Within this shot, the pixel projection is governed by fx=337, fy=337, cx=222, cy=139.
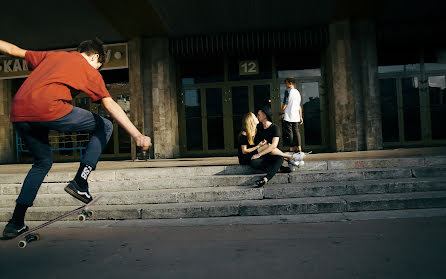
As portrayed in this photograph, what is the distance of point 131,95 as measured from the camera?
11.0 metres

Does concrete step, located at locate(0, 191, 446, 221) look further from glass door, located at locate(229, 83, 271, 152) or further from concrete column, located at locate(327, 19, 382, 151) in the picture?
glass door, located at locate(229, 83, 271, 152)

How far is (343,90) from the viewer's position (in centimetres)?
1035

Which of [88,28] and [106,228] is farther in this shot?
[88,28]

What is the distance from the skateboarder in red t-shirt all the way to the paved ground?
55 cm

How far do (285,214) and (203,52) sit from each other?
309 inches

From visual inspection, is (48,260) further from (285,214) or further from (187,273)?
(285,214)

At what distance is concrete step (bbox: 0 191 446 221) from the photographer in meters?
4.38

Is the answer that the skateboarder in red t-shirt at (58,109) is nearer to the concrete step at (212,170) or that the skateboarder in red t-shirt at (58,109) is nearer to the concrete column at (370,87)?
the concrete step at (212,170)

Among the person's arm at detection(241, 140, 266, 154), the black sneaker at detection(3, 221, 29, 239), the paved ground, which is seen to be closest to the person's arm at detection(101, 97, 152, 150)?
the paved ground

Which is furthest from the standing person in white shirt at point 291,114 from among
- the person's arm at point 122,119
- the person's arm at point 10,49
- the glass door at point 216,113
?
the person's arm at point 10,49

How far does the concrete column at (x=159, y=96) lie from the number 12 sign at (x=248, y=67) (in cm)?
243

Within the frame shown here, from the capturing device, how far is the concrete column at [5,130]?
1251cm

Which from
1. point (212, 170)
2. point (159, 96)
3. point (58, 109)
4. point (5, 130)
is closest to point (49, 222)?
point (58, 109)

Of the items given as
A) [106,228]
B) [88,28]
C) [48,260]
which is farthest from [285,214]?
[88,28]
